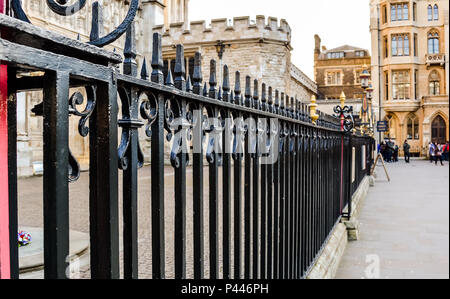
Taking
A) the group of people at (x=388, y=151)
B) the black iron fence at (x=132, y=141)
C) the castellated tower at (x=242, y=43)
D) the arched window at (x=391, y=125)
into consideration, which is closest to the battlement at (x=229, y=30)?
the castellated tower at (x=242, y=43)

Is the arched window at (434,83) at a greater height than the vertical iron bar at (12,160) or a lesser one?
greater

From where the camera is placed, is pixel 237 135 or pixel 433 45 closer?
A: pixel 237 135

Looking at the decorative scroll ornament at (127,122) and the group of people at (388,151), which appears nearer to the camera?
the decorative scroll ornament at (127,122)

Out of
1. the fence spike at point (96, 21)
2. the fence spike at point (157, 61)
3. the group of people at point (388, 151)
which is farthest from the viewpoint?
the group of people at point (388, 151)

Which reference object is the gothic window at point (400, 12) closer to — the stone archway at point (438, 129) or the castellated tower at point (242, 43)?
the stone archway at point (438, 129)

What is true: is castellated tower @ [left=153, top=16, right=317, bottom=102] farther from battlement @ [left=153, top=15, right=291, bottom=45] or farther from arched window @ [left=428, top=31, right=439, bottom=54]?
arched window @ [left=428, top=31, right=439, bottom=54]

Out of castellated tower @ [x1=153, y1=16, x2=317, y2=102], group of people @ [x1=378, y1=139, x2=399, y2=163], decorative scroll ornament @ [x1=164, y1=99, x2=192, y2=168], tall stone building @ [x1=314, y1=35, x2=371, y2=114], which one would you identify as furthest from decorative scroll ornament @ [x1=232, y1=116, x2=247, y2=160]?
tall stone building @ [x1=314, y1=35, x2=371, y2=114]

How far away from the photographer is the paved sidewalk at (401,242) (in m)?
4.12

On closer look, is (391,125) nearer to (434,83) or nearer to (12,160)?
(434,83)

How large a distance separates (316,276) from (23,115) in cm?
1209

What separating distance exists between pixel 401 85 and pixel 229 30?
24692mm

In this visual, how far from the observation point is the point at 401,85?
39719 mm

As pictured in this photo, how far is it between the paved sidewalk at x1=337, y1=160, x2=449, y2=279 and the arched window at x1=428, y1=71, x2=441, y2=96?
35.0 m

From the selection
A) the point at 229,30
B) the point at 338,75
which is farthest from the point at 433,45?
the point at 229,30
